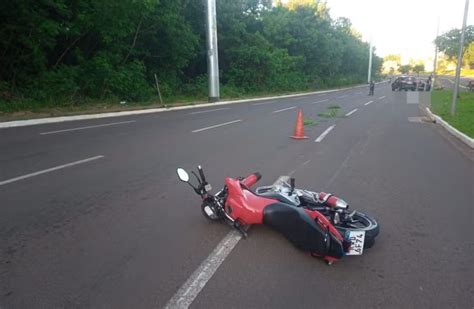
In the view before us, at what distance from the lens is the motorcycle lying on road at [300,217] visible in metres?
3.44

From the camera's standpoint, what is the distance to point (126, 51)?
25.4 metres

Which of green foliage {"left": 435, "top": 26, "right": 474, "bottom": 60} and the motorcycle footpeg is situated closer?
the motorcycle footpeg

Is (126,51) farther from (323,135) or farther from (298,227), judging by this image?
(298,227)

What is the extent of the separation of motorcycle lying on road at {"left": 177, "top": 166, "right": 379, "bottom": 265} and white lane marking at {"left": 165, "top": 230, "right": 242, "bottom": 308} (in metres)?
0.18

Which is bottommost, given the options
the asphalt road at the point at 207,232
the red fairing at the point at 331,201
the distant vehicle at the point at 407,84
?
the distant vehicle at the point at 407,84

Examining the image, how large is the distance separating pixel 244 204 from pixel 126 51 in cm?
2377

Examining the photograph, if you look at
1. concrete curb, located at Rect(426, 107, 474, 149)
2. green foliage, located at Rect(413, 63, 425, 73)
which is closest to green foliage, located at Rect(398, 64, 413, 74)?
green foliage, located at Rect(413, 63, 425, 73)

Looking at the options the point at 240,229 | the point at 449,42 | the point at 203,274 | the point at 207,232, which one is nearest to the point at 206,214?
the point at 207,232

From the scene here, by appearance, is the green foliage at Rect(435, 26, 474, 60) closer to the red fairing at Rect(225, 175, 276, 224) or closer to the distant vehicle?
the distant vehicle

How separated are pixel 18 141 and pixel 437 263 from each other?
9951mm

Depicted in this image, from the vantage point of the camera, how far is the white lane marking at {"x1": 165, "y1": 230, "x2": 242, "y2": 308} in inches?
115

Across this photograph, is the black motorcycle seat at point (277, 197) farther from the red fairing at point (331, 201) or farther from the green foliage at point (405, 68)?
the green foliage at point (405, 68)

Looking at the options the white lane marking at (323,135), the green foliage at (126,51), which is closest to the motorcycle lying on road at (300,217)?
the white lane marking at (323,135)

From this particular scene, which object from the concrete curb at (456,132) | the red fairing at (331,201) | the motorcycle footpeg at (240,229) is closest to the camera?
the motorcycle footpeg at (240,229)
